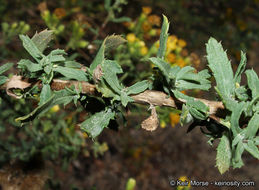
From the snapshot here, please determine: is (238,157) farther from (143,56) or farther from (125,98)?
(143,56)

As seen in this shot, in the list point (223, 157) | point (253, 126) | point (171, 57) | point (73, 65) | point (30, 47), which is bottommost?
point (171, 57)

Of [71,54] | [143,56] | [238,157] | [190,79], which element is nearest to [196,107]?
[190,79]

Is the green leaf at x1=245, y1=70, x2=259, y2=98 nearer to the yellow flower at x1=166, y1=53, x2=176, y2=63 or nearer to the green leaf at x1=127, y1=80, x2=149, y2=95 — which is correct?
the green leaf at x1=127, y1=80, x2=149, y2=95

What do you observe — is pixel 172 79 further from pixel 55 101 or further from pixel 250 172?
pixel 250 172

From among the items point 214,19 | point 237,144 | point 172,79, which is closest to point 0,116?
point 172,79

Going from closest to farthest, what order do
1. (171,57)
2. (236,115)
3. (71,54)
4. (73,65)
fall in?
(236,115), (73,65), (71,54), (171,57)

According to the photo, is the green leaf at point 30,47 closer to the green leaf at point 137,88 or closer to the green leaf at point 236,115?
the green leaf at point 137,88

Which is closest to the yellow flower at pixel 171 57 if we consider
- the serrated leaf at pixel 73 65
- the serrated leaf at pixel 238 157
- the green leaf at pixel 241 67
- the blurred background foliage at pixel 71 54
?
the blurred background foliage at pixel 71 54

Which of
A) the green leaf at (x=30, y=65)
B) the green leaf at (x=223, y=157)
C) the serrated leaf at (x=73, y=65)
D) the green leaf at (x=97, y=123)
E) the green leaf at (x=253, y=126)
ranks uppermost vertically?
the green leaf at (x=30, y=65)
